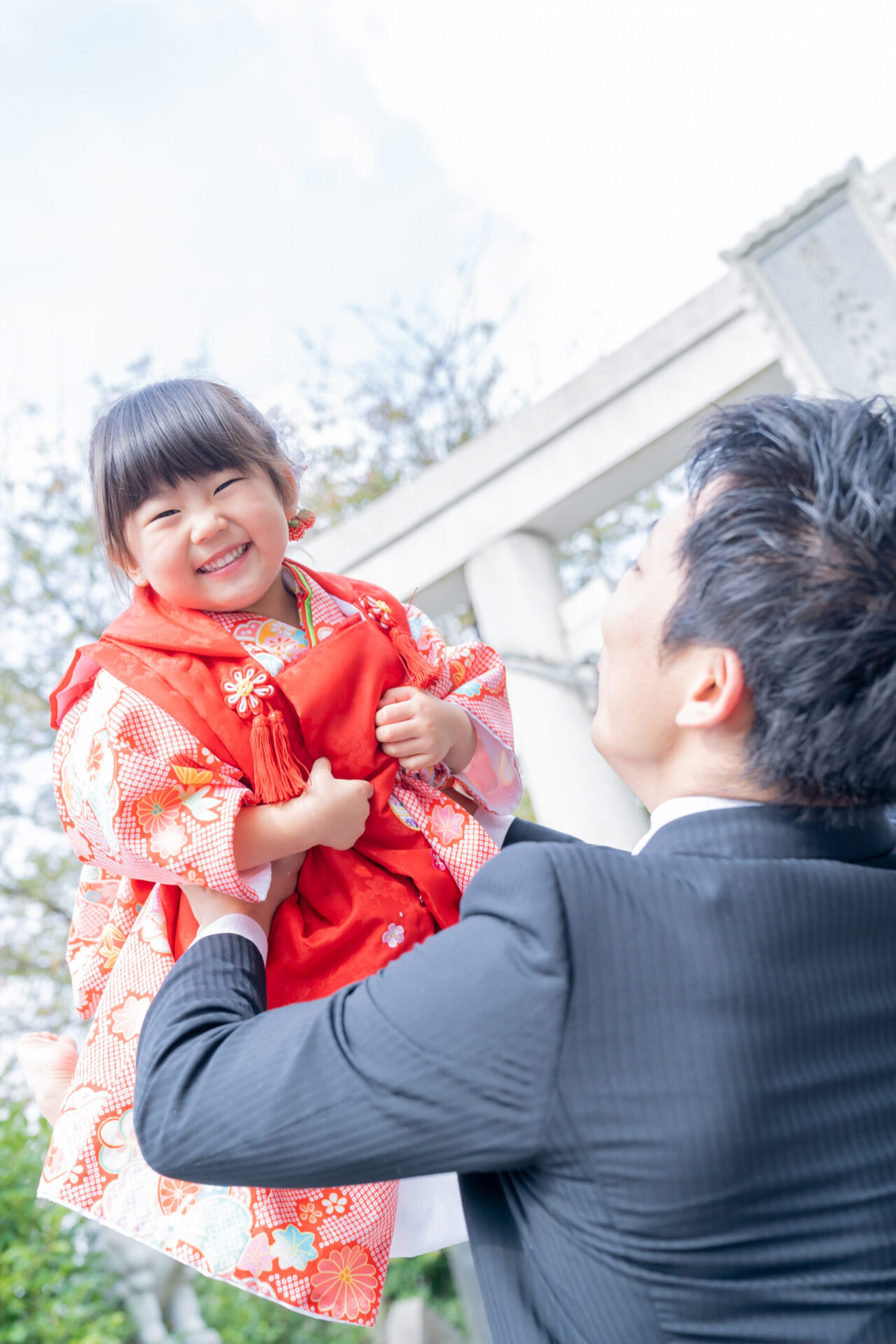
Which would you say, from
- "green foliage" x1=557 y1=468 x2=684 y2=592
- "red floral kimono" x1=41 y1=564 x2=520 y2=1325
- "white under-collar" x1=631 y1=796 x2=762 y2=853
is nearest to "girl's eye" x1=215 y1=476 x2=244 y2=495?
"red floral kimono" x1=41 y1=564 x2=520 y2=1325

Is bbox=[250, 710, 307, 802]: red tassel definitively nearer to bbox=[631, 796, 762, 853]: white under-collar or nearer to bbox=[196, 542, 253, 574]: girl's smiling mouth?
bbox=[196, 542, 253, 574]: girl's smiling mouth

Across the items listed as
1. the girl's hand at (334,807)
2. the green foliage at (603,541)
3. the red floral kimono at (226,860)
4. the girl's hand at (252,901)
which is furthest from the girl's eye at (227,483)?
the green foliage at (603,541)

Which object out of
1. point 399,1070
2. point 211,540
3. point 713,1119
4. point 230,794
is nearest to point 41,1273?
point 230,794

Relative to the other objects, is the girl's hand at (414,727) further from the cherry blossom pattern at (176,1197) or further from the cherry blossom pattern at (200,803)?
the cherry blossom pattern at (176,1197)

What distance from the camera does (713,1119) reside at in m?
0.87

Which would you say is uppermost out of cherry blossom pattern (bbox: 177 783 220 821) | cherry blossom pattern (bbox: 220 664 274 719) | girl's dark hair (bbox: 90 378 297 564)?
girl's dark hair (bbox: 90 378 297 564)

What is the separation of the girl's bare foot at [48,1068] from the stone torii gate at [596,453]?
2.56 m

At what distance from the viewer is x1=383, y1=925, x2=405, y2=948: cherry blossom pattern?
1.32 m

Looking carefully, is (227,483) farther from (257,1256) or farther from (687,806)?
(257,1256)

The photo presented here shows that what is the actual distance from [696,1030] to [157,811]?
70cm

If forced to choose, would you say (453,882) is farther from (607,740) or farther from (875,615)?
(875,615)

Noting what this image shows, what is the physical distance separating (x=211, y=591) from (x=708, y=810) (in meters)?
0.75

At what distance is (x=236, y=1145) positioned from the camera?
3.01 ft

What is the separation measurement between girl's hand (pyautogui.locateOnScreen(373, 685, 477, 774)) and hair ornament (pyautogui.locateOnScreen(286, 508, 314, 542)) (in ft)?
1.08
